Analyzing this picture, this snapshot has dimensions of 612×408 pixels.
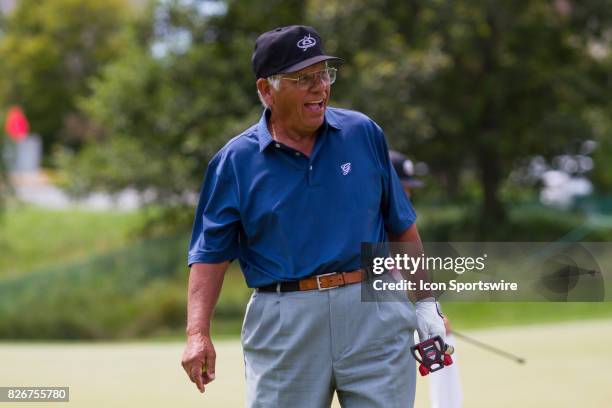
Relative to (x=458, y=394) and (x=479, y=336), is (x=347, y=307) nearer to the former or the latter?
(x=458, y=394)

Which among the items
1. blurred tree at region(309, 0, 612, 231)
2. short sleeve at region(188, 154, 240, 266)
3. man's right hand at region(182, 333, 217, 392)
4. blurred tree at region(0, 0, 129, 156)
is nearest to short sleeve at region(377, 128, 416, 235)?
short sleeve at region(188, 154, 240, 266)

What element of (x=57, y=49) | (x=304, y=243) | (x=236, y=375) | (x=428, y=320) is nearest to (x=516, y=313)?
(x=236, y=375)

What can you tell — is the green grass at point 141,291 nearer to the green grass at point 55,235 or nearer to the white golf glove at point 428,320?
the green grass at point 55,235

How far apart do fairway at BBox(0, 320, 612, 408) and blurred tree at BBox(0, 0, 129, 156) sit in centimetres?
3418

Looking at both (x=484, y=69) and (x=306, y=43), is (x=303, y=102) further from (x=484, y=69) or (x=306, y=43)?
(x=484, y=69)

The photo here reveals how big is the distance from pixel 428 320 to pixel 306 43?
110 centimetres

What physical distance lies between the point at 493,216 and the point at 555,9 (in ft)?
13.9

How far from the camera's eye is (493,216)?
22109 millimetres

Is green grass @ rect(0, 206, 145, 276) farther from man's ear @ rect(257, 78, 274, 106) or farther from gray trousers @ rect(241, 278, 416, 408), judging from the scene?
gray trousers @ rect(241, 278, 416, 408)

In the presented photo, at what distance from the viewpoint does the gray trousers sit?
382 cm

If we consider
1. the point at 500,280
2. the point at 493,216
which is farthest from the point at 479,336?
the point at 493,216

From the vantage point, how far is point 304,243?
12.6 feet

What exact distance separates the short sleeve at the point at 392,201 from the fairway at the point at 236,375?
4.05m

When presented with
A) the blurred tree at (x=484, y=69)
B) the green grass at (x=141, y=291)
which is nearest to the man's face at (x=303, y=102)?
the blurred tree at (x=484, y=69)
